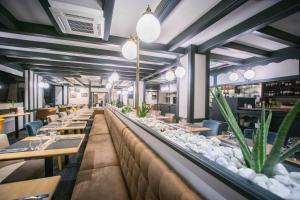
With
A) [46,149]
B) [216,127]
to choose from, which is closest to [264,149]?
[46,149]

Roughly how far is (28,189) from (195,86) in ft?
13.7

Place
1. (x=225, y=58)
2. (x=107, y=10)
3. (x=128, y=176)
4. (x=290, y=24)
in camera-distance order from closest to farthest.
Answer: (x=128, y=176), (x=107, y=10), (x=290, y=24), (x=225, y=58)

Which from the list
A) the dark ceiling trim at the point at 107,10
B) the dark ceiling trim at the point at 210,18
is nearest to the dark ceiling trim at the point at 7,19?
the dark ceiling trim at the point at 107,10

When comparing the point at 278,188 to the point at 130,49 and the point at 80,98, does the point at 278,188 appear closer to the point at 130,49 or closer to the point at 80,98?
the point at 130,49

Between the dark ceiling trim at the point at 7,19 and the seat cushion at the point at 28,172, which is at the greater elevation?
the dark ceiling trim at the point at 7,19

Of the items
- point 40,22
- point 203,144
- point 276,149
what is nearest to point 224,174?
point 276,149

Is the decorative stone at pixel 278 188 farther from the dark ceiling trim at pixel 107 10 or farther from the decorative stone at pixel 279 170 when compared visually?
the dark ceiling trim at pixel 107 10

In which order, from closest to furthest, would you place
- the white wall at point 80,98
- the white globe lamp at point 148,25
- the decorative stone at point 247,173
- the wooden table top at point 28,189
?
the decorative stone at point 247,173 → the wooden table top at point 28,189 → the white globe lamp at point 148,25 → the white wall at point 80,98

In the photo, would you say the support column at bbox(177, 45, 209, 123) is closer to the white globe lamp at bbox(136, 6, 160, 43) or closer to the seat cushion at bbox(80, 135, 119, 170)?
the seat cushion at bbox(80, 135, 119, 170)

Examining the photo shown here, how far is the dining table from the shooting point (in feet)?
5.86

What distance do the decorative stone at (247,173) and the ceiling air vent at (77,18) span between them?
2989 mm

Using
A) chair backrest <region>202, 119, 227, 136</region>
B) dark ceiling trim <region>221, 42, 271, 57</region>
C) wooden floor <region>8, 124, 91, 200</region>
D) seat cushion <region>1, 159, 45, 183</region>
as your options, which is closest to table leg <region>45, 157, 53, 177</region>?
seat cushion <region>1, 159, 45, 183</region>

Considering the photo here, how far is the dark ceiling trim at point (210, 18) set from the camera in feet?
8.29

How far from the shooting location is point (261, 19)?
9.36 feet
